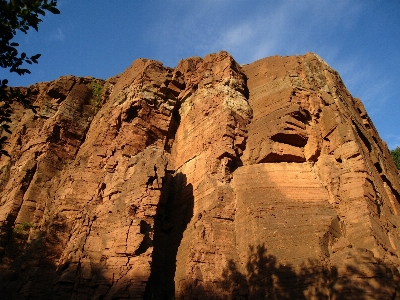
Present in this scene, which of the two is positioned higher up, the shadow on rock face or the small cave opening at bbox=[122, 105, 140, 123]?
the small cave opening at bbox=[122, 105, 140, 123]

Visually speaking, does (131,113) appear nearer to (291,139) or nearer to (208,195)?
(208,195)

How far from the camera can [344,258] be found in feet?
36.8

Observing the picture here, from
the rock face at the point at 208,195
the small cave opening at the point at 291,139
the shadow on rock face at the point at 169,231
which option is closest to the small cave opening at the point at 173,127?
the rock face at the point at 208,195

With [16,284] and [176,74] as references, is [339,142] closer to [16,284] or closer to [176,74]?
[176,74]

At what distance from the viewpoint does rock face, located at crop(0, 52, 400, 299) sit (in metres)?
12.3

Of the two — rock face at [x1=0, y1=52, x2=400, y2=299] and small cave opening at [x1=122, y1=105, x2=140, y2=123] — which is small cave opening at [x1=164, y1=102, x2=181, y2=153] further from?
small cave opening at [x1=122, y1=105, x2=140, y2=123]

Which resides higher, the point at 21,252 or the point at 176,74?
the point at 176,74

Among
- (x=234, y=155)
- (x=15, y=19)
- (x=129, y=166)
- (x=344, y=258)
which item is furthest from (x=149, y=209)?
(x=15, y=19)

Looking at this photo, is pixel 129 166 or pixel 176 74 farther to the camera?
pixel 176 74

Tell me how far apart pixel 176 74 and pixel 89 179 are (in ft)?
25.8

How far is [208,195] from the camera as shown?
50.8 feet

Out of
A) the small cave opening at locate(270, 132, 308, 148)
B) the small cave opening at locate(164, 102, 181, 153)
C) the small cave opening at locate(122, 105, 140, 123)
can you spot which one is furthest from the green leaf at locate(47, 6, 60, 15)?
the small cave opening at locate(164, 102, 181, 153)

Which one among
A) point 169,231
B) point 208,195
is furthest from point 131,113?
point 208,195

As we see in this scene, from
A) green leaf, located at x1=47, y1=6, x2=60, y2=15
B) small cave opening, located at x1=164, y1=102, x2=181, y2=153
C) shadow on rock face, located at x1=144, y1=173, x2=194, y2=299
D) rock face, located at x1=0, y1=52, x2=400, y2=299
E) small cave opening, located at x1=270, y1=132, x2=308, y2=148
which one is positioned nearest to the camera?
green leaf, located at x1=47, y1=6, x2=60, y2=15
